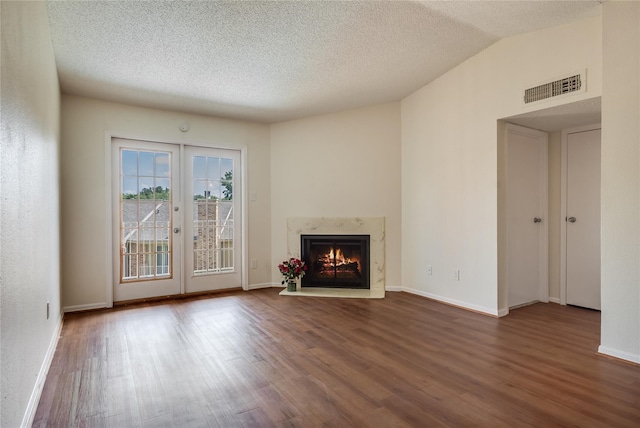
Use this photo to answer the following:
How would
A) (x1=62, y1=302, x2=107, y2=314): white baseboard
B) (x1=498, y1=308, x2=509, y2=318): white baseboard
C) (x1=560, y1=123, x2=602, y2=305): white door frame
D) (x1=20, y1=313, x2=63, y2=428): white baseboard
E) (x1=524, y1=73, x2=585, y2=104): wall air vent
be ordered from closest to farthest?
(x1=20, y1=313, x2=63, y2=428): white baseboard → (x1=524, y1=73, x2=585, y2=104): wall air vent → (x1=498, y1=308, x2=509, y2=318): white baseboard → (x1=62, y1=302, x2=107, y2=314): white baseboard → (x1=560, y1=123, x2=602, y2=305): white door frame

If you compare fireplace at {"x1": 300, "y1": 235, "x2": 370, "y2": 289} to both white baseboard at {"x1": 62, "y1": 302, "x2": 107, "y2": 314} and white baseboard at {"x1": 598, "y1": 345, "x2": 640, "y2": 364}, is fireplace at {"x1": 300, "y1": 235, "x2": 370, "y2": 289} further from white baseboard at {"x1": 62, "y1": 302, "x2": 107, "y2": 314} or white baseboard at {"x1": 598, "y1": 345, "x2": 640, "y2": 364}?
white baseboard at {"x1": 598, "y1": 345, "x2": 640, "y2": 364}

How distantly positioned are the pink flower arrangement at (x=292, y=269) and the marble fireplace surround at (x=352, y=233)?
0.21 m

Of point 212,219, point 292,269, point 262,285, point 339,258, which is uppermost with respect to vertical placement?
point 212,219

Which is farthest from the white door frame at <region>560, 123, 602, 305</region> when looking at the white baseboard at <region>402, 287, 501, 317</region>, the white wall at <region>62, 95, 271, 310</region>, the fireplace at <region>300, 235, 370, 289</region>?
the white wall at <region>62, 95, 271, 310</region>

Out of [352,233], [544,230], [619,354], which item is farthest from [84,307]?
[544,230]

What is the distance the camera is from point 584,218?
3.89 metres

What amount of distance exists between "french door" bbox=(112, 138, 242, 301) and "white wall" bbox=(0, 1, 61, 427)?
1.67 meters

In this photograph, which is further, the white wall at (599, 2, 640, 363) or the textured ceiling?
the textured ceiling

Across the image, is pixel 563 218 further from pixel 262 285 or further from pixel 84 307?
pixel 84 307

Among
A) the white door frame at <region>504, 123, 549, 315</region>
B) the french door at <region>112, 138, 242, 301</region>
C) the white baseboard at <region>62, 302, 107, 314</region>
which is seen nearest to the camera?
the white baseboard at <region>62, 302, 107, 314</region>

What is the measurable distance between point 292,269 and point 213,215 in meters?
1.37

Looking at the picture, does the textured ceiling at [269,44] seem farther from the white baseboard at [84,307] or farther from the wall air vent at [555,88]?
the white baseboard at [84,307]

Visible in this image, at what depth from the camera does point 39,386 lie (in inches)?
81.3

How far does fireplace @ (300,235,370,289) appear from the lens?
4.86m
